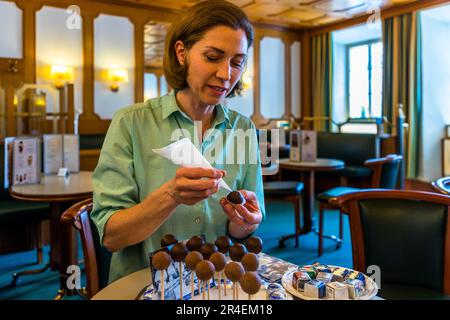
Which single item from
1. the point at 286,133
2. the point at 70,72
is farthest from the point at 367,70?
the point at 70,72

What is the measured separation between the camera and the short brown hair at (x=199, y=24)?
0.90 m

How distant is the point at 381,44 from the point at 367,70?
544 mm

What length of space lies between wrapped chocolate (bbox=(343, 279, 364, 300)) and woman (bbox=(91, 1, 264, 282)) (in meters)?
0.26

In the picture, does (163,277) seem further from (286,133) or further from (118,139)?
(286,133)

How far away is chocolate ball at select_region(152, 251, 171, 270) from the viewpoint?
27.3 inches

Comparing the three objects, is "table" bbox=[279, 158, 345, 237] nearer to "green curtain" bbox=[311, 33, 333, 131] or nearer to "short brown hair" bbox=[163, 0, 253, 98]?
"short brown hair" bbox=[163, 0, 253, 98]

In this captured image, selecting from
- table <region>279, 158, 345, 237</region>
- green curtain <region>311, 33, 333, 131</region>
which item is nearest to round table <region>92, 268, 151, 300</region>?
table <region>279, 158, 345, 237</region>

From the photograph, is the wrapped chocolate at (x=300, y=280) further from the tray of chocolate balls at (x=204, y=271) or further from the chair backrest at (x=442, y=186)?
the chair backrest at (x=442, y=186)

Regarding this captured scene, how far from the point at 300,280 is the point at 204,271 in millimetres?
234

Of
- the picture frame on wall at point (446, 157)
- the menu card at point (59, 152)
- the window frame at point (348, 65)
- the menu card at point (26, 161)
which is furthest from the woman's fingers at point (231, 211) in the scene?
the window frame at point (348, 65)

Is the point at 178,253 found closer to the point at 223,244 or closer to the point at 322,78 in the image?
the point at 223,244

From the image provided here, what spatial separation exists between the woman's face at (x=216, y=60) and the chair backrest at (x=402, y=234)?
0.73 meters
